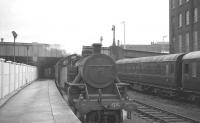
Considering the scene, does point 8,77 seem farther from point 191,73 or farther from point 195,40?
point 195,40

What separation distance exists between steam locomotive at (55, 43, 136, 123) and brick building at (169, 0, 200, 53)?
28.5 m

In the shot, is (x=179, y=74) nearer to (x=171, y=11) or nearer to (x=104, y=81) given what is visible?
(x=104, y=81)

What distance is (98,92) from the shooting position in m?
12.6

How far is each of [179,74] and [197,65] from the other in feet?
8.93

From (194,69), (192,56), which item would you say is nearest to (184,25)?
(192,56)

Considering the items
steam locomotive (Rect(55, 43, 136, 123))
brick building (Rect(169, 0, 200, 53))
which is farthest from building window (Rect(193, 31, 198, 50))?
steam locomotive (Rect(55, 43, 136, 123))

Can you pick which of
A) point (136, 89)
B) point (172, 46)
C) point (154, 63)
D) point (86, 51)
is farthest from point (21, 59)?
point (86, 51)

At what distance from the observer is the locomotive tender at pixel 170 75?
18.9 metres

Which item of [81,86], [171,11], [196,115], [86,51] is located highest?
[171,11]

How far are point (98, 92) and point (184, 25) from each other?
3358cm

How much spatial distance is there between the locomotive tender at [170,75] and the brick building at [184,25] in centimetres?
1378

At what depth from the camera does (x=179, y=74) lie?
21047 mm

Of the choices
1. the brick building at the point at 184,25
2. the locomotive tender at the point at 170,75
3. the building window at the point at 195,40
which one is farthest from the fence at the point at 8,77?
the brick building at the point at 184,25

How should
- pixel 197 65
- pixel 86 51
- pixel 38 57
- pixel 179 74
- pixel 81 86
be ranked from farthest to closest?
pixel 38 57 < pixel 179 74 < pixel 197 65 < pixel 86 51 < pixel 81 86
